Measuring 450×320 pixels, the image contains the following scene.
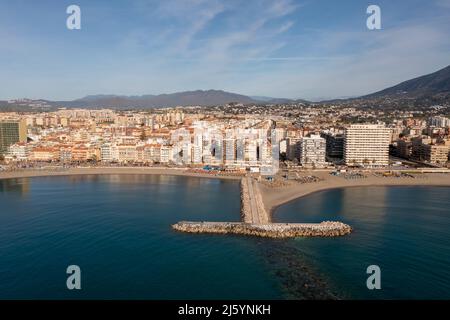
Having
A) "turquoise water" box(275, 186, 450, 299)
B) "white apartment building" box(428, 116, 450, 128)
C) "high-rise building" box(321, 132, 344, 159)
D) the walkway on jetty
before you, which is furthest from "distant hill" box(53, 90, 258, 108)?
"turquoise water" box(275, 186, 450, 299)

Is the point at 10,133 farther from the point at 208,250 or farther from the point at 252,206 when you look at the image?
the point at 208,250

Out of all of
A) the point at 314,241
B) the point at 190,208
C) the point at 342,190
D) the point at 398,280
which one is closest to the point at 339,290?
the point at 398,280

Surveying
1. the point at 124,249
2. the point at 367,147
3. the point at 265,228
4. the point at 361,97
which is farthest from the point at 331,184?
the point at 361,97

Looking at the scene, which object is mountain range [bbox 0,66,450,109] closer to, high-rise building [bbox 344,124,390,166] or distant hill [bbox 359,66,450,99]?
distant hill [bbox 359,66,450,99]

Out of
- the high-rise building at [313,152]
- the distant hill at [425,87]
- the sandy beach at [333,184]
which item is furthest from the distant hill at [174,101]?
the sandy beach at [333,184]

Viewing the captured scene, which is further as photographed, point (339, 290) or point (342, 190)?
point (342, 190)
